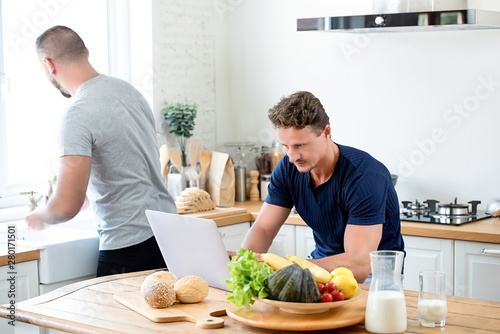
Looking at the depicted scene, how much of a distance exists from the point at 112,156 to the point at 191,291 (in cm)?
90

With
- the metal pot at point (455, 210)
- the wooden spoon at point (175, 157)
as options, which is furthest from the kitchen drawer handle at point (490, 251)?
the wooden spoon at point (175, 157)

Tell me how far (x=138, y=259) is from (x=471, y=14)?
75.6 inches

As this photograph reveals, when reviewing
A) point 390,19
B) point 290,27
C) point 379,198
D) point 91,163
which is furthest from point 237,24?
point 379,198

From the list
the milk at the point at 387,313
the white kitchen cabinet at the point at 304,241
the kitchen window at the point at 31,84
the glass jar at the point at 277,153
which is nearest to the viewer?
the milk at the point at 387,313

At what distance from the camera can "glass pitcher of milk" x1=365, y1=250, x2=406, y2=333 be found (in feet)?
5.54

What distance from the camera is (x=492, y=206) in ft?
11.6

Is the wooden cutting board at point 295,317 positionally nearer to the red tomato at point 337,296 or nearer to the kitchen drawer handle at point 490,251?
the red tomato at point 337,296

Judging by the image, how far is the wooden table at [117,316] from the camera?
1.77 m

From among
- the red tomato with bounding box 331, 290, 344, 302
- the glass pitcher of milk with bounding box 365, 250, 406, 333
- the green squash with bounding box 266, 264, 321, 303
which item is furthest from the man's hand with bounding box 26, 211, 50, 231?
the glass pitcher of milk with bounding box 365, 250, 406, 333

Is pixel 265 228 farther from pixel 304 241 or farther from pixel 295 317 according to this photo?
pixel 304 241

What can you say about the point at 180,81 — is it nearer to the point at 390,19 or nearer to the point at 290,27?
the point at 290,27

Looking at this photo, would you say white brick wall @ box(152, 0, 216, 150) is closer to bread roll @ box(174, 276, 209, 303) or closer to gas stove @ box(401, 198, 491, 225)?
gas stove @ box(401, 198, 491, 225)

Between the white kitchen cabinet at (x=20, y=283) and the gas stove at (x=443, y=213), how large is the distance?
1.83 meters

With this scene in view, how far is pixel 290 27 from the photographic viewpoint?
4.39 meters
